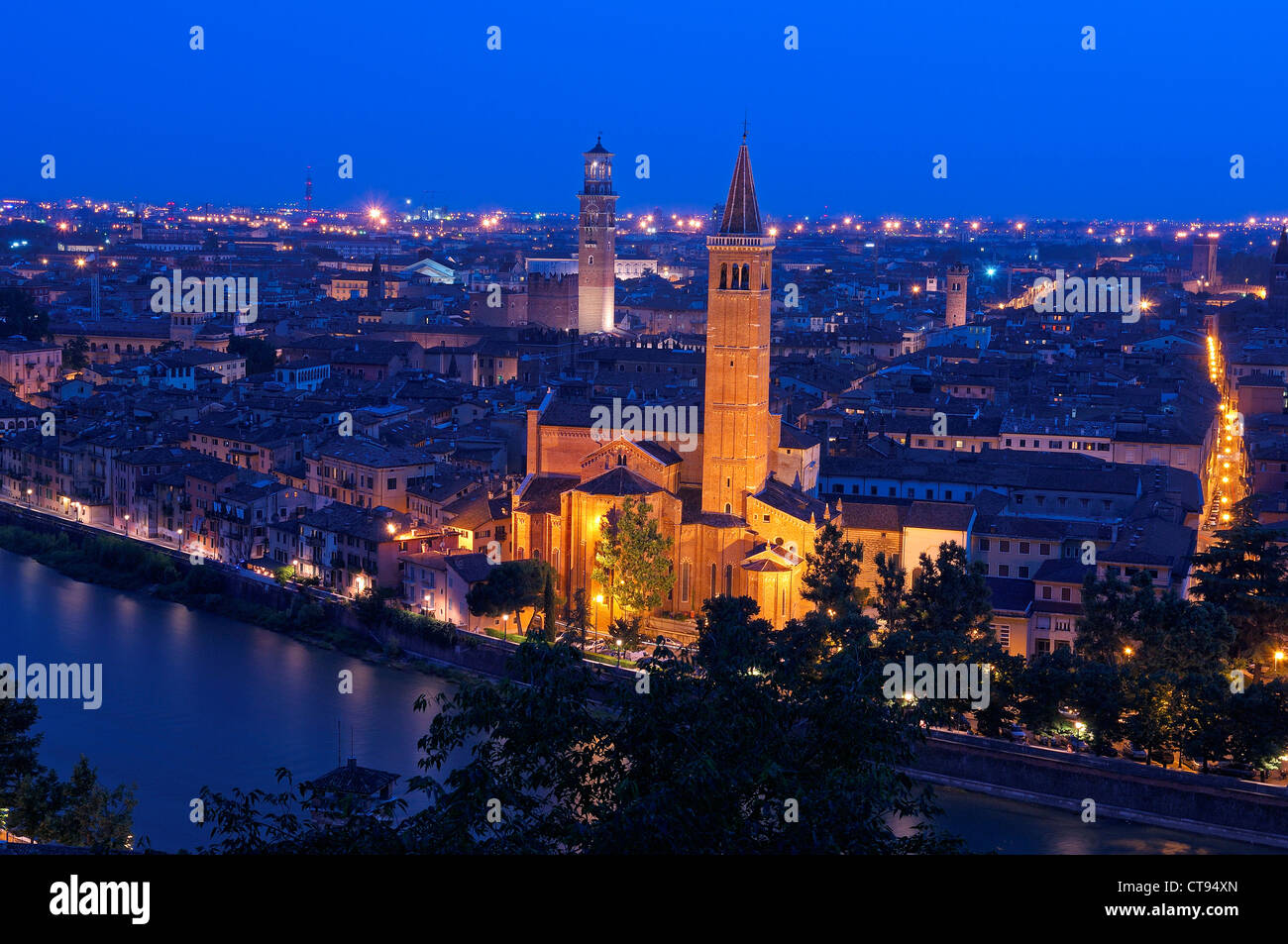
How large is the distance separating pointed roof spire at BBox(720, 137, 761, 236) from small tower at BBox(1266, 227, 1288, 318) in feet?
57.6

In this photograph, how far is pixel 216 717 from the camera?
7.54m

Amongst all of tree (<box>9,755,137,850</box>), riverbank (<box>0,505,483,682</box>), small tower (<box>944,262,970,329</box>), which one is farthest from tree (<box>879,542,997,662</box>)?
small tower (<box>944,262,970,329</box>)

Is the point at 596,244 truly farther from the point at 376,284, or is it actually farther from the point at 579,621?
the point at 579,621

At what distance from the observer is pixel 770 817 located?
10.5 feet

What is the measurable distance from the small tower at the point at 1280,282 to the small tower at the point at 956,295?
16.0 ft

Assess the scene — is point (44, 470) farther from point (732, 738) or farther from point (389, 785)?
point (732, 738)

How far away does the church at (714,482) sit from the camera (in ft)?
28.4

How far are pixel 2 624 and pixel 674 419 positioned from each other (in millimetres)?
4193

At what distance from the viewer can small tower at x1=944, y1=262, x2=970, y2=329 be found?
2609 centimetres

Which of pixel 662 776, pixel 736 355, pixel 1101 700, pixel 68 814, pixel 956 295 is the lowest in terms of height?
pixel 68 814

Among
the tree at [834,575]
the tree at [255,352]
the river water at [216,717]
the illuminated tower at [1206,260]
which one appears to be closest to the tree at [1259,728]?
the river water at [216,717]

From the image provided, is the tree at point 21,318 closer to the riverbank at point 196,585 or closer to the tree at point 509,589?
the riverbank at point 196,585

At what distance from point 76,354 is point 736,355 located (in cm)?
1244

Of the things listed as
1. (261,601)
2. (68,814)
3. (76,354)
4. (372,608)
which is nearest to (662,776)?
(68,814)
